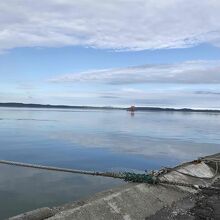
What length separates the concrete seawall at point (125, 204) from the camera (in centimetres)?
727

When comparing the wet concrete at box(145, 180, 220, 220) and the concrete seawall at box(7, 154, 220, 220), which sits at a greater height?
the concrete seawall at box(7, 154, 220, 220)

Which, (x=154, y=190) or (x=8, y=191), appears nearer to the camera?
(x=154, y=190)

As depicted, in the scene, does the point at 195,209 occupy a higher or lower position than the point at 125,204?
A: lower

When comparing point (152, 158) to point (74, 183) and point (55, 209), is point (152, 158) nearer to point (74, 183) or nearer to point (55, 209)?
point (74, 183)

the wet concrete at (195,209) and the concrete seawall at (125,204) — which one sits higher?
the concrete seawall at (125,204)

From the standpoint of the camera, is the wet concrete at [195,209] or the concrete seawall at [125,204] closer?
the concrete seawall at [125,204]

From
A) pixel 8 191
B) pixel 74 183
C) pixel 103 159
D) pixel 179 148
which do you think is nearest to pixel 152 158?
pixel 103 159

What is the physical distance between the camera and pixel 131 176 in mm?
9852

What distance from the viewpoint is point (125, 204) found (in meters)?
8.36

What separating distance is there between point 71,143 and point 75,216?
21.3 metres

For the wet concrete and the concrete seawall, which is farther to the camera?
the wet concrete

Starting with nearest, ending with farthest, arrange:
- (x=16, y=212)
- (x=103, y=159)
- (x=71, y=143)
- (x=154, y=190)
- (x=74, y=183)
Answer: (x=154, y=190) → (x=16, y=212) → (x=74, y=183) → (x=103, y=159) → (x=71, y=143)

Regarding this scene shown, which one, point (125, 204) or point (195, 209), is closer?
point (125, 204)

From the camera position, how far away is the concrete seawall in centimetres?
727
